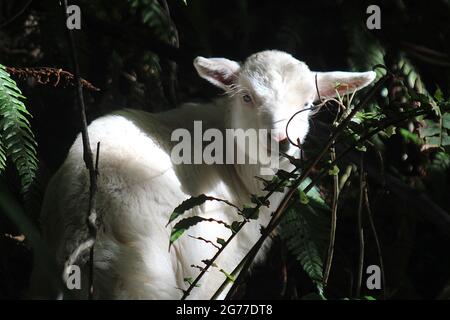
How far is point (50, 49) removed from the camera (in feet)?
14.3

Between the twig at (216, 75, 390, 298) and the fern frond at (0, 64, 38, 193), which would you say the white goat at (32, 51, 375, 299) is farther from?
the twig at (216, 75, 390, 298)

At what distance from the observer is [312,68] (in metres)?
5.22

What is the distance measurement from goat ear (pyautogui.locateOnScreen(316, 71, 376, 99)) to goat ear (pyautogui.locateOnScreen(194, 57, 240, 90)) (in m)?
0.50

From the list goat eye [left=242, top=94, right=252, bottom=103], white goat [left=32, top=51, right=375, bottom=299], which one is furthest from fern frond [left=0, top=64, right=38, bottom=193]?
goat eye [left=242, top=94, right=252, bottom=103]

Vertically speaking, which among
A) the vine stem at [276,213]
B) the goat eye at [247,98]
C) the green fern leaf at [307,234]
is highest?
the goat eye at [247,98]

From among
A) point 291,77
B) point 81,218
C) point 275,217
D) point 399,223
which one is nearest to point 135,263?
point 81,218

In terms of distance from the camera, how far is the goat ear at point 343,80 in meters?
3.93

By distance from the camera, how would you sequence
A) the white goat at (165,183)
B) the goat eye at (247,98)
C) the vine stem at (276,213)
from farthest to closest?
the goat eye at (247,98) → the white goat at (165,183) → the vine stem at (276,213)

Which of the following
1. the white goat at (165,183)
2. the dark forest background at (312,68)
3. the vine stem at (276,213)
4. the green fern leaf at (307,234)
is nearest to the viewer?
the vine stem at (276,213)

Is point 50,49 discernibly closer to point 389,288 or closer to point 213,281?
point 213,281

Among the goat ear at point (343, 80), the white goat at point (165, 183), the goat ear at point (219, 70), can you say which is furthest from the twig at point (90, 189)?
the goat ear at point (343, 80)

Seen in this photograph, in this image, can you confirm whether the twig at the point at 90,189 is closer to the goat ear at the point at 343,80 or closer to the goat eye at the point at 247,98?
the goat eye at the point at 247,98

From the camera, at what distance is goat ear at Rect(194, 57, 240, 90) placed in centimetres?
393

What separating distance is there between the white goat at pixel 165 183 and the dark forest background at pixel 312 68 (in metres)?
0.31
